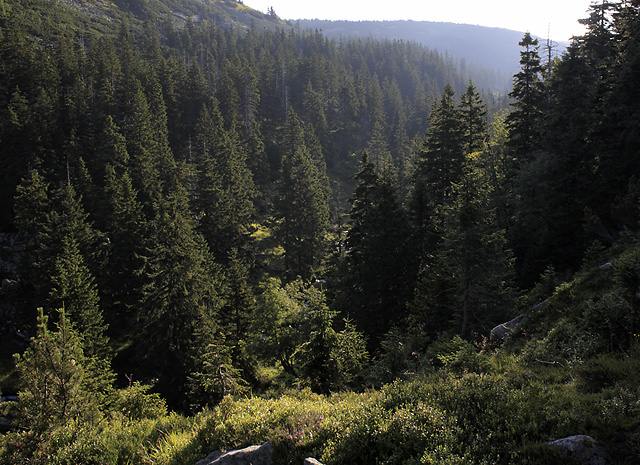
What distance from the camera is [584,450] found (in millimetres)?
5832

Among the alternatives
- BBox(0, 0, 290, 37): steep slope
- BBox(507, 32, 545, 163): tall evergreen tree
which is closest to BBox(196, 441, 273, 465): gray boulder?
BBox(507, 32, 545, 163): tall evergreen tree

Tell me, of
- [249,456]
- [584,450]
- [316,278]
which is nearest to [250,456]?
[249,456]

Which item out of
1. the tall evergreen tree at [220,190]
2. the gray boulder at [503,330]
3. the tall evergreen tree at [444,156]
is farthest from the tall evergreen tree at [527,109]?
the tall evergreen tree at [220,190]

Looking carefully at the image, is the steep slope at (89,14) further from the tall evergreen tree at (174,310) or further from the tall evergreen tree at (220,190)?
the tall evergreen tree at (174,310)

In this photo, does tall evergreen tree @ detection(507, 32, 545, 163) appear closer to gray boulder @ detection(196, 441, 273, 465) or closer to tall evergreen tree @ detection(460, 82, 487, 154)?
tall evergreen tree @ detection(460, 82, 487, 154)

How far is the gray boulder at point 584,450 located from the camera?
5723 mm

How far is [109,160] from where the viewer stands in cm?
4875

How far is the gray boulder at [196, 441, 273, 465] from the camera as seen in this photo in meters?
7.85

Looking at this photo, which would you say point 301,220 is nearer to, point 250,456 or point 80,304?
point 80,304

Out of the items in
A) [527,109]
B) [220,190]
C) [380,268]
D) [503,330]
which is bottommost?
[380,268]

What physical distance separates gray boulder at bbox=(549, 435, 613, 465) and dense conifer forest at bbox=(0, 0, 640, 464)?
0.15m

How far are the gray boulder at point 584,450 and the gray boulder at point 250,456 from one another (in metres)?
5.56

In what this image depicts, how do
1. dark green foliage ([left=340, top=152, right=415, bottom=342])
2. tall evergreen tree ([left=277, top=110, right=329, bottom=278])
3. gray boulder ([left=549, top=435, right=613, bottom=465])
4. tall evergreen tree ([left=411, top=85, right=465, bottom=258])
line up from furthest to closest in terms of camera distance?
tall evergreen tree ([left=277, top=110, right=329, bottom=278]) → tall evergreen tree ([left=411, top=85, right=465, bottom=258]) → dark green foliage ([left=340, top=152, right=415, bottom=342]) → gray boulder ([left=549, top=435, right=613, bottom=465])

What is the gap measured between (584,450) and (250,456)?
250 inches
